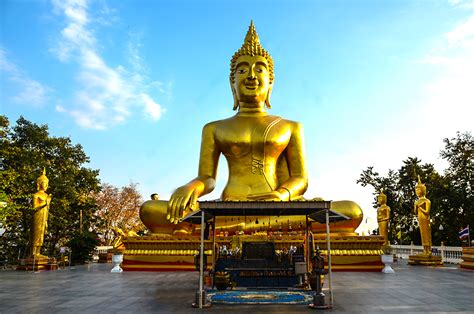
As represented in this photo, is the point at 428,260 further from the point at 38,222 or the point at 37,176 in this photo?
the point at 37,176

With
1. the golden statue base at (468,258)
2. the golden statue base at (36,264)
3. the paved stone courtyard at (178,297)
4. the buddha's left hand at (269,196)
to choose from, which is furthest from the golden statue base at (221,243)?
the golden statue base at (36,264)

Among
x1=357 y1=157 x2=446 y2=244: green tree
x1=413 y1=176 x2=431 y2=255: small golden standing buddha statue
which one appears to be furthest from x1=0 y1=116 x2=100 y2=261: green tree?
x1=357 y1=157 x2=446 y2=244: green tree

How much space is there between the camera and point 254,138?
574 inches

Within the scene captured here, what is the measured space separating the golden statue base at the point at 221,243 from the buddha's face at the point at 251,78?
5166mm

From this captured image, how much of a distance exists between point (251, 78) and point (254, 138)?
216cm

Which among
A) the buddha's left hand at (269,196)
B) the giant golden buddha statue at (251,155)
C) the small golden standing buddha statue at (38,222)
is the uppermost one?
the giant golden buddha statue at (251,155)

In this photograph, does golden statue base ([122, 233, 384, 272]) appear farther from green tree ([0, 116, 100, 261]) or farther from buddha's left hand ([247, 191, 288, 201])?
green tree ([0, 116, 100, 261])

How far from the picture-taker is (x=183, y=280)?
410 inches

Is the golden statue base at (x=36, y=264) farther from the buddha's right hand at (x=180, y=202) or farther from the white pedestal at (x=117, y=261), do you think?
the buddha's right hand at (x=180, y=202)

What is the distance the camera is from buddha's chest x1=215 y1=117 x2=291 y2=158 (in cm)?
1451

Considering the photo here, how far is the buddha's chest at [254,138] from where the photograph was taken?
47.6 ft

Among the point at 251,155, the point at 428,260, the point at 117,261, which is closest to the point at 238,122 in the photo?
the point at 251,155

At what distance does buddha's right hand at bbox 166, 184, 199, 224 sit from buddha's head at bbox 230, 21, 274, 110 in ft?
13.8

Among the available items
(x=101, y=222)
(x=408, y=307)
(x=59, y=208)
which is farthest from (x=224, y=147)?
(x=101, y=222)
